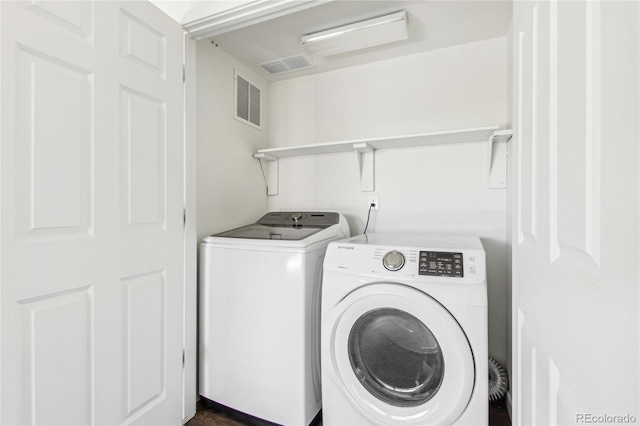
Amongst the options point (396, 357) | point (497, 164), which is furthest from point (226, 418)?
point (497, 164)

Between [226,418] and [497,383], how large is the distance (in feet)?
5.23

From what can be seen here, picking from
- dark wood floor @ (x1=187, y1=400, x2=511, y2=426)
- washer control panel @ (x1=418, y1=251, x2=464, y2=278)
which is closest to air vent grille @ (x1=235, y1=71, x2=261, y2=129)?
washer control panel @ (x1=418, y1=251, x2=464, y2=278)

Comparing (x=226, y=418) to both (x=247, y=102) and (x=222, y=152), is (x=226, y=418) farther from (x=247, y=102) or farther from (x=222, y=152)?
(x=247, y=102)

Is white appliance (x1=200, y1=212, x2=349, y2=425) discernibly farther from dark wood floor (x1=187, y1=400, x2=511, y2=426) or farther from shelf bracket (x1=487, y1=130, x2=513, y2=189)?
shelf bracket (x1=487, y1=130, x2=513, y2=189)

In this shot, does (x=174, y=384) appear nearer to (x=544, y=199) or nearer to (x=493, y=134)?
(x=544, y=199)

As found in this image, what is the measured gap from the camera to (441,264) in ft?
4.10

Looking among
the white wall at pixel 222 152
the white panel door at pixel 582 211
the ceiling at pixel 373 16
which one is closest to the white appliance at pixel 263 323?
the white wall at pixel 222 152

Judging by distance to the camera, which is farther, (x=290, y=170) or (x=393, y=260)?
(x=290, y=170)

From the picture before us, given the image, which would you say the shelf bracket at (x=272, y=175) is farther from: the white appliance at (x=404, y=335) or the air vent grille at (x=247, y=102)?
the white appliance at (x=404, y=335)

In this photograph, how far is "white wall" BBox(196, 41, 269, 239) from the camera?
5.84 feet

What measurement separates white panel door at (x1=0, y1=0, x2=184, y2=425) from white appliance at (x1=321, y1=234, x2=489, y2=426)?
86 cm

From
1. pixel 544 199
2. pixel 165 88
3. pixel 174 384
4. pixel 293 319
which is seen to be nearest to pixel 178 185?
pixel 165 88

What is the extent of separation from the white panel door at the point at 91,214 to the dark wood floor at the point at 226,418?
17 cm

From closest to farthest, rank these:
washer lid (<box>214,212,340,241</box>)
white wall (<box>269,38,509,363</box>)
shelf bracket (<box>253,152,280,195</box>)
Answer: washer lid (<box>214,212,340,241</box>) < white wall (<box>269,38,509,363</box>) < shelf bracket (<box>253,152,280,195</box>)
